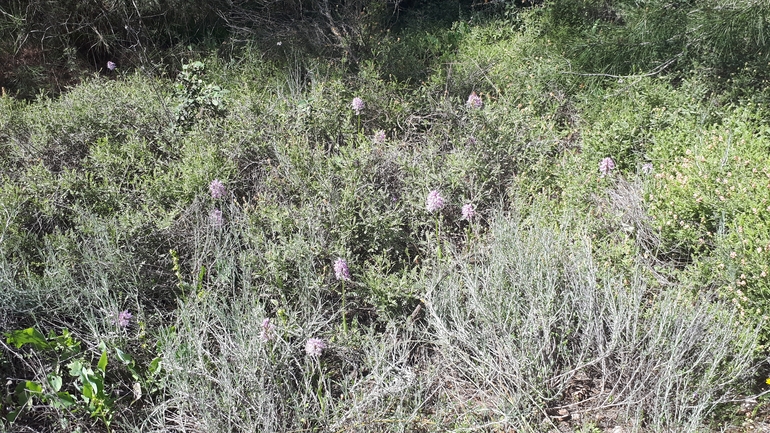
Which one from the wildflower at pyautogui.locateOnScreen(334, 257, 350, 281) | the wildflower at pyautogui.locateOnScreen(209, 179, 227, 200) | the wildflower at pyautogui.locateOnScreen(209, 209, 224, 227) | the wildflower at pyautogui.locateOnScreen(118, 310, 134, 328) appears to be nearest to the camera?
the wildflower at pyautogui.locateOnScreen(118, 310, 134, 328)

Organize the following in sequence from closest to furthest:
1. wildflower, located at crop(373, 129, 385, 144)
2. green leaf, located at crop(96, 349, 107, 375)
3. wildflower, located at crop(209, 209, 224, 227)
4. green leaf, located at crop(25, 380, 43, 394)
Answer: green leaf, located at crop(25, 380, 43, 394) < green leaf, located at crop(96, 349, 107, 375) < wildflower, located at crop(209, 209, 224, 227) < wildflower, located at crop(373, 129, 385, 144)

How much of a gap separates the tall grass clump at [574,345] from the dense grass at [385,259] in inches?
0.5

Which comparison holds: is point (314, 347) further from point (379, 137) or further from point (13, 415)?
point (379, 137)

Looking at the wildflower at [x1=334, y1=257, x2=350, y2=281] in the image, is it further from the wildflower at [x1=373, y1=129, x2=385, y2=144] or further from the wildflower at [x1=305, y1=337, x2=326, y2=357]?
the wildflower at [x1=373, y1=129, x2=385, y2=144]

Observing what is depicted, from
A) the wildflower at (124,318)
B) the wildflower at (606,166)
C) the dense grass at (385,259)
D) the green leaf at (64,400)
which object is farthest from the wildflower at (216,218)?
the wildflower at (606,166)

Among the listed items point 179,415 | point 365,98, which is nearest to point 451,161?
point 365,98

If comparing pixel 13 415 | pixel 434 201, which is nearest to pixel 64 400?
pixel 13 415

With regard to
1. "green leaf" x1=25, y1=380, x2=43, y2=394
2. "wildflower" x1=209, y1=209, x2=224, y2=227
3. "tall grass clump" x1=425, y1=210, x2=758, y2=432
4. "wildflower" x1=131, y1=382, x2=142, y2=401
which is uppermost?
"green leaf" x1=25, y1=380, x2=43, y2=394

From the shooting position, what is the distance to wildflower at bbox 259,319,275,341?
2115 millimetres

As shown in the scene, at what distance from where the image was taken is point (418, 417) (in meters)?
2.08

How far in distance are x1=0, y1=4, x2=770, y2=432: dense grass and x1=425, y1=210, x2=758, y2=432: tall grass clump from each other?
0.01 meters

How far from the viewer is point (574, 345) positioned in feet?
7.75

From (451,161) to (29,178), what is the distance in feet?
6.99

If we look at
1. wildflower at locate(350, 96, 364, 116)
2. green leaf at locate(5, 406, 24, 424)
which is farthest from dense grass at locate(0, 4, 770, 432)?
wildflower at locate(350, 96, 364, 116)
